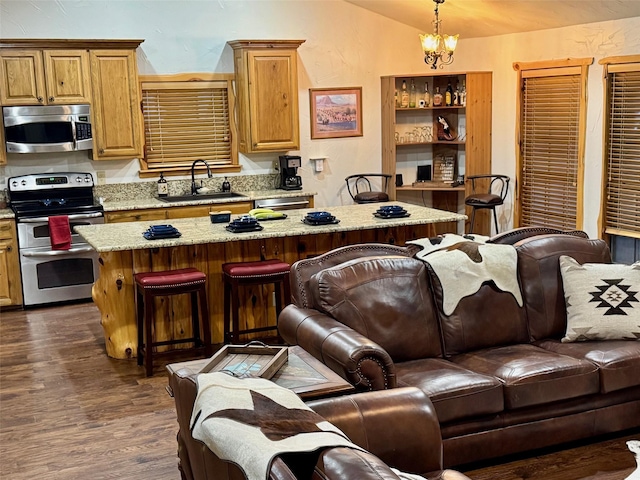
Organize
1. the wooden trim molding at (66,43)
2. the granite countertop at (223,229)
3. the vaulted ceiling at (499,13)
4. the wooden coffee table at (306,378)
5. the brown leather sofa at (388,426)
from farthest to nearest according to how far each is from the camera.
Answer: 1. the wooden trim molding at (66,43)
2. the vaulted ceiling at (499,13)
3. the granite countertop at (223,229)
4. the wooden coffee table at (306,378)
5. the brown leather sofa at (388,426)

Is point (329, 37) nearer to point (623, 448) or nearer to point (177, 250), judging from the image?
point (177, 250)

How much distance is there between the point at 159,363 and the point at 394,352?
2.12 m

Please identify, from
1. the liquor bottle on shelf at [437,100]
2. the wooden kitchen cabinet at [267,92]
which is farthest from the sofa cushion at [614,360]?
the liquor bottle on shelf at [437,100]

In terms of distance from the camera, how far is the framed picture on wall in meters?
8.60

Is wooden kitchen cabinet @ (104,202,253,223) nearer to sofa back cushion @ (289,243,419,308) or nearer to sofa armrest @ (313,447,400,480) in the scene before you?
sofa back cushion @ (289,243,419,308)

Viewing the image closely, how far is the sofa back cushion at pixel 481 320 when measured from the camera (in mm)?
4148

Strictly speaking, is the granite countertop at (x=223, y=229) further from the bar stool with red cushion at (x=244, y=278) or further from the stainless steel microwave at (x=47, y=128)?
the stainless steel microwave at (x=47, y=128)

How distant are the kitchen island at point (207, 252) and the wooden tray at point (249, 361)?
2.11 metres

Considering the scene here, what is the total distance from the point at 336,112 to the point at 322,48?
27.1 inches

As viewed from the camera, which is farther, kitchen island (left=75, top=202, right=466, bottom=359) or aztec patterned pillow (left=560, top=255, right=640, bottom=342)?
kitchen island (left=75, top=202, right=466, bottom=359)

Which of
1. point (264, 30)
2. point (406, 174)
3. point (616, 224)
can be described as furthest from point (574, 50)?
point (264, 30)

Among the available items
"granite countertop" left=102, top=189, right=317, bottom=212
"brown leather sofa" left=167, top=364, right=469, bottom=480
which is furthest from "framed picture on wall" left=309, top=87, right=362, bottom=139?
"brown leather sofa" left=167, top=364, right=469, bottom=480

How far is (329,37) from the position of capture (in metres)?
8.55

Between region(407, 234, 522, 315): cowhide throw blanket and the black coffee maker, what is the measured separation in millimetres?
3927
